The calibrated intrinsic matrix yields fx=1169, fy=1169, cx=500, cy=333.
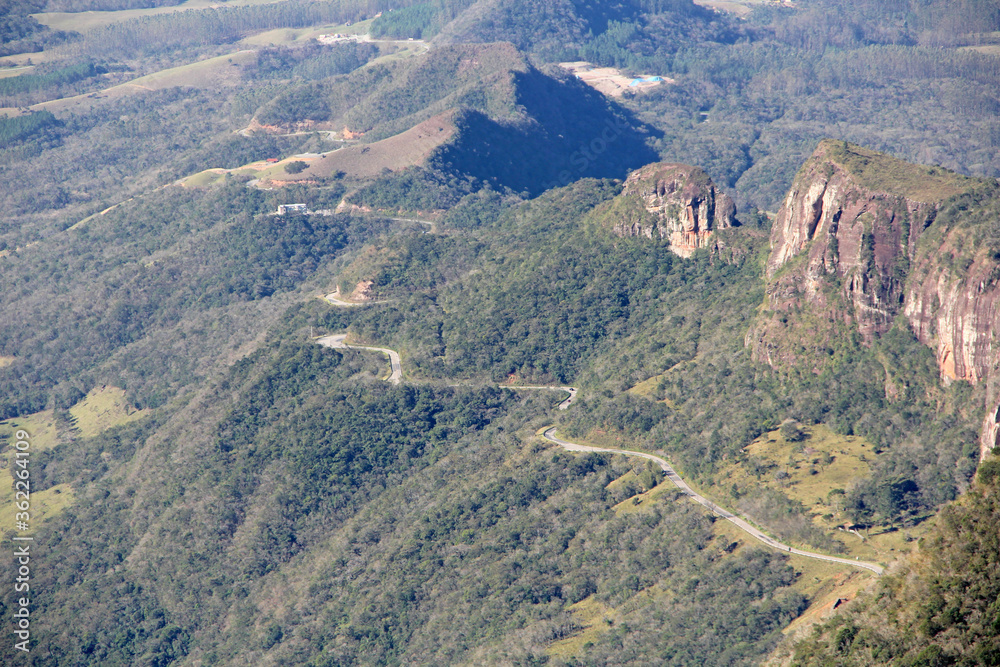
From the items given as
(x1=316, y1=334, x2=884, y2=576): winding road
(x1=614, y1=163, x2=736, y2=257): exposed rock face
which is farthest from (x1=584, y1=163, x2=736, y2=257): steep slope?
(x1=316, y1=334, x2=884, y2=576): winding road

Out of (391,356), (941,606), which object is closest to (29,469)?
(391,356)

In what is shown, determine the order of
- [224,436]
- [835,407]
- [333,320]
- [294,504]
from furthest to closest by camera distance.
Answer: [333,320], [224,436], [294,504], [835,407]

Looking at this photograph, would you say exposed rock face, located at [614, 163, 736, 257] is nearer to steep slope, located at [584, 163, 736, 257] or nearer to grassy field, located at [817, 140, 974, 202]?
steep slope, located at [584, 163, 736, 257]

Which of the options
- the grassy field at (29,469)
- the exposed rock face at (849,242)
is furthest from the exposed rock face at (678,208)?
the grassy field at (29,469)

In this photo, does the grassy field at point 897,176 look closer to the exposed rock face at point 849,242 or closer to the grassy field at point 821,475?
the exposed rock face at point 849,242

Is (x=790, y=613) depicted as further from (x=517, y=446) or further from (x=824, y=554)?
(x=517, y=446)

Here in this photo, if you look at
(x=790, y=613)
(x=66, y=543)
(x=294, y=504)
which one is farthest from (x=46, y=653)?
(x=790, y=613)
